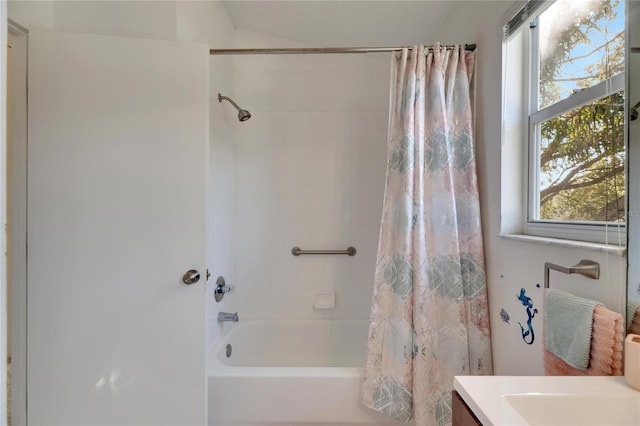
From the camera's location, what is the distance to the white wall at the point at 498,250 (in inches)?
40.6

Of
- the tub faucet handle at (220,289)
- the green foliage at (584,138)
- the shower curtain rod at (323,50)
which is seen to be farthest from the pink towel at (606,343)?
the tub faucet handle at (220,289)

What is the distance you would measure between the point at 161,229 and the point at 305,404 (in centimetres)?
104

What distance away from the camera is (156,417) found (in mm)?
1321

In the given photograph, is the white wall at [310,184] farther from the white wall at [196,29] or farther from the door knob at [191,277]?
the door knob at [191,277]

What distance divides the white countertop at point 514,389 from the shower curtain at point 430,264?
1.95 feet

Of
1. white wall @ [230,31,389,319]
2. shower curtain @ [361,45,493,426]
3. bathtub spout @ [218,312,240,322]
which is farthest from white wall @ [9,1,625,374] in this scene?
shower curtain @ [361,45,493,426]

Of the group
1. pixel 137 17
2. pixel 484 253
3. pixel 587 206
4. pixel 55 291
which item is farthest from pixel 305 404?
pixel 137 17

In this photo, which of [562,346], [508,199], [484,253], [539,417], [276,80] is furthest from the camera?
[276,80]

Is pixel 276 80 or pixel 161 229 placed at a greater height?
pixel 276 80

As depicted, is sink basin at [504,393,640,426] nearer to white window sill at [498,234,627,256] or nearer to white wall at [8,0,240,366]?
white window sill at [498,234,627,256]

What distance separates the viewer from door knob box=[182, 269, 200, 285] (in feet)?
4.32

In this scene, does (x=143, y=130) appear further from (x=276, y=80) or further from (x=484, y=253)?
(x=484, y=253)

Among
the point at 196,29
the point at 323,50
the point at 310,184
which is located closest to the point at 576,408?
the point at 323,50

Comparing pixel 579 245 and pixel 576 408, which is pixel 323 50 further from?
pixel 576 408
